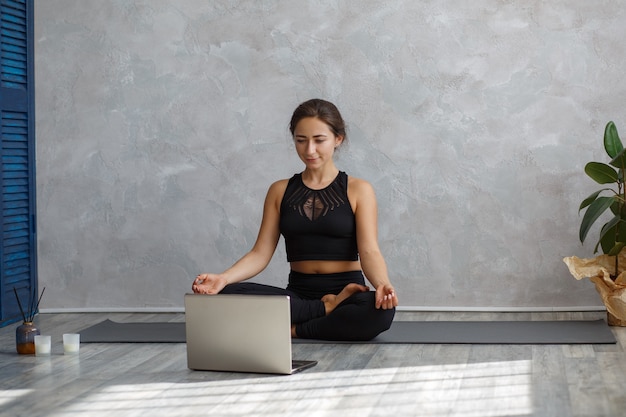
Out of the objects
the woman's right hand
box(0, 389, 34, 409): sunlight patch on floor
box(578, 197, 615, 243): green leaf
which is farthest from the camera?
box(578, 197, 615, 243): green leaf

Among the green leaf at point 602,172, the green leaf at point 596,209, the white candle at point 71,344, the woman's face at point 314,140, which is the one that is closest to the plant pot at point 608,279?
the green leaf at point 596,209

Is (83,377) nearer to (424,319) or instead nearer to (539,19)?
(424,319)

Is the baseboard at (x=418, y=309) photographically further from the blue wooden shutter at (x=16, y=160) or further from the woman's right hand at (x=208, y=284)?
the woman's right hand at (x=208, y=284)

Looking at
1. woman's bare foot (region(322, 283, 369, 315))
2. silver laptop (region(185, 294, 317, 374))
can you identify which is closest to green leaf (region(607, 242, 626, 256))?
woman's bare foot (region(322, 283, 369, 315))

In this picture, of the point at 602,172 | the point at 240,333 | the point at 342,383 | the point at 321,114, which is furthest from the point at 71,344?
the point at 602,172

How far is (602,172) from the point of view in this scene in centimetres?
379

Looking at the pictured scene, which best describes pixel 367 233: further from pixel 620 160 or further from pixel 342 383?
pixel 620 160

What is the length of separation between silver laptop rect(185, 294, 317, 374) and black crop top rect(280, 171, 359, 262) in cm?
64

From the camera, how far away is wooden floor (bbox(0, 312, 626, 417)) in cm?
252

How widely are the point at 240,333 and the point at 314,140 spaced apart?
84 cm

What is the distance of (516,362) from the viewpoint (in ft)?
10.1

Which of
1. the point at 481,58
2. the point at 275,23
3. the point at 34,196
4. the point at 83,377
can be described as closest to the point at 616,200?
the point at 481,58

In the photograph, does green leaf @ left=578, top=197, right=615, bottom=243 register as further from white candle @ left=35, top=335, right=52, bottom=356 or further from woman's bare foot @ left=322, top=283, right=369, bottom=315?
white candle @ left=35, top=335, right=52, bottom=356

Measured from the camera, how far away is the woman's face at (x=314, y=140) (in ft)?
11.3
